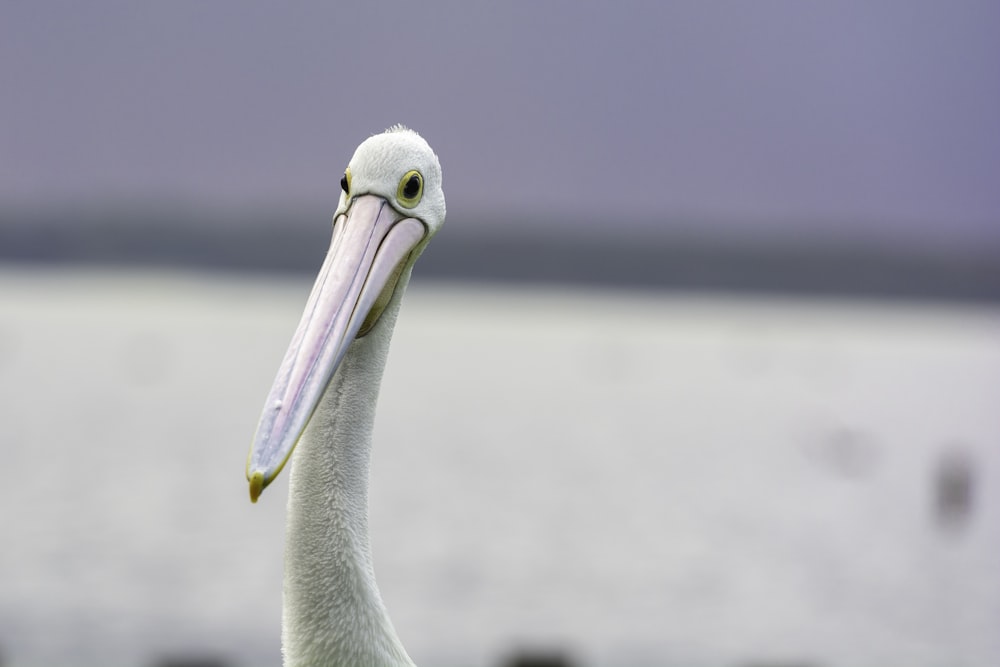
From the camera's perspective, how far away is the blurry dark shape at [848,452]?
28.7 metres

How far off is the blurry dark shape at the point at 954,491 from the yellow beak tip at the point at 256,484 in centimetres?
1982

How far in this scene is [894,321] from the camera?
81312mm

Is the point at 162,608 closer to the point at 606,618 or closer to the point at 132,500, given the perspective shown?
the point at 606,618

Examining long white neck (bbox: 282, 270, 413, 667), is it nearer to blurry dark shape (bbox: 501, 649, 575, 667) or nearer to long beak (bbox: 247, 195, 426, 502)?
long beak (bbox: 247, 195, 426, 502)

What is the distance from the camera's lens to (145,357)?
53094 millimetres

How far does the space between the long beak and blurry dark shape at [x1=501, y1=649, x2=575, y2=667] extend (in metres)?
5.36

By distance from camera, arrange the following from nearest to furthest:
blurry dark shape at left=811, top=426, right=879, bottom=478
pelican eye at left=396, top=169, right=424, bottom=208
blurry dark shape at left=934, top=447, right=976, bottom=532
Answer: pelican eye at left=396, top=169, right=424, bottom=208 < blurry dark shape at left=934, top=447, right=976, bottom=532 < blurry dark shape at left=811, top=426, right=879, bottom=478

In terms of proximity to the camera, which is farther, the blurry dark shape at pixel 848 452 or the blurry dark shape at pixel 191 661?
the blurry dark shape at pixel 848 452

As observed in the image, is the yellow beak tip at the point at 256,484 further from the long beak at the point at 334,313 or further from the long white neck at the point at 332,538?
the long white neck at the point at 332,538

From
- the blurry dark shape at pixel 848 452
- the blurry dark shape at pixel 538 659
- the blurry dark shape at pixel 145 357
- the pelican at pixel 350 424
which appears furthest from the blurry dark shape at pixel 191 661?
the blurry dark shape at pixel 145 357

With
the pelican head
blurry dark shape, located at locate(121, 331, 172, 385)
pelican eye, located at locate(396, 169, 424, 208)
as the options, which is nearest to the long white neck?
the pelican head

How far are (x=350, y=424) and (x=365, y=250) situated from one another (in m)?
0.45

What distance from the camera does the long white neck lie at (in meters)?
3.45

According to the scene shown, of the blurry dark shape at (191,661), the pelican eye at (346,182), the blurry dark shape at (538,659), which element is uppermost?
the blurry dark shape at (538,659)
